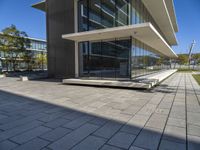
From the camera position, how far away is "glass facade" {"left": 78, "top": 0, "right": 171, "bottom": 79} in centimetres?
1121

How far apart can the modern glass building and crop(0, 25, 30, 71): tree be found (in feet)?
29.2

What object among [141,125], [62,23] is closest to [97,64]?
[62,23]

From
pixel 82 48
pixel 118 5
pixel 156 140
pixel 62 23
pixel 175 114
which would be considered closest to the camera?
pixel 156 140

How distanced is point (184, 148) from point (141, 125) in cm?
118

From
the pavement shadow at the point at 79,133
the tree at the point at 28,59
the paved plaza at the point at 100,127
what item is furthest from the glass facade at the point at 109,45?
the tree at the point at 28,59

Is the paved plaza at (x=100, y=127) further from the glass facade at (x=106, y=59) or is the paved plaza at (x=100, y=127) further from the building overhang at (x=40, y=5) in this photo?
the building overhang at (x=40, y=5)

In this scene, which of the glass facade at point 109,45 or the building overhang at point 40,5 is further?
the building overhang at point 40,5

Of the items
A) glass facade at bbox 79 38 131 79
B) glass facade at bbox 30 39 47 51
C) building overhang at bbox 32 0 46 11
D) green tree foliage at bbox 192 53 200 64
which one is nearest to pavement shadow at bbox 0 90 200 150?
glass facade at bbox 79 38 131 79

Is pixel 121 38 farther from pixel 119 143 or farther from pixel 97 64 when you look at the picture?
pixel 119 143

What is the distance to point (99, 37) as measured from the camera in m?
11.6

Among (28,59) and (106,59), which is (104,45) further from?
(28,59)

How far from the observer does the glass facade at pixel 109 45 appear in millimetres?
11211

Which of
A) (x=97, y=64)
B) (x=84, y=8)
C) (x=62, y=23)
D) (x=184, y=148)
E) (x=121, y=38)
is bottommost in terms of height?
(x=184, y=148)

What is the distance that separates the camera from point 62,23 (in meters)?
15.0
